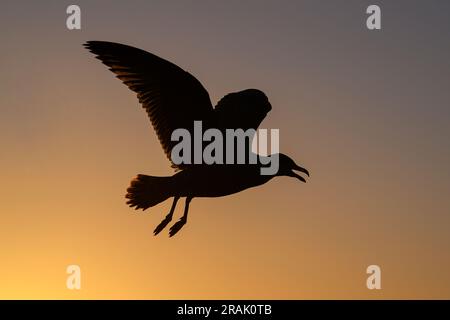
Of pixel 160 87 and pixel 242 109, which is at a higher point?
pixel 160 87

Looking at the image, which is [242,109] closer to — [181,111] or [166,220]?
[181,111]

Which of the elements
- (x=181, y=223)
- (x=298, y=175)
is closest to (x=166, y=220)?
(x=181, y=223)

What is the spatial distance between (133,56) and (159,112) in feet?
2.41

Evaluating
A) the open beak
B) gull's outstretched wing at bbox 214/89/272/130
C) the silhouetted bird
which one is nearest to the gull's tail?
the silhouetted bird

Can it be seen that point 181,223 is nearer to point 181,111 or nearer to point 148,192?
point 148,192

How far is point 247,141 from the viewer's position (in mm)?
8070

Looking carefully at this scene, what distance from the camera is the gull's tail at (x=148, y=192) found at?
812 centimetres

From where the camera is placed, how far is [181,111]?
7.96 meters

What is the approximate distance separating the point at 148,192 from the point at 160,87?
1.29m

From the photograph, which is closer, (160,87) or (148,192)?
(160,87)

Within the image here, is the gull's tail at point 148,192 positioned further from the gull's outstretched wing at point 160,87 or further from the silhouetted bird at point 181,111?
the gull's outstretched wing at point 160,87

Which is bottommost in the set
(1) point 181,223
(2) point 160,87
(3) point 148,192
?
(1) point 181,223
